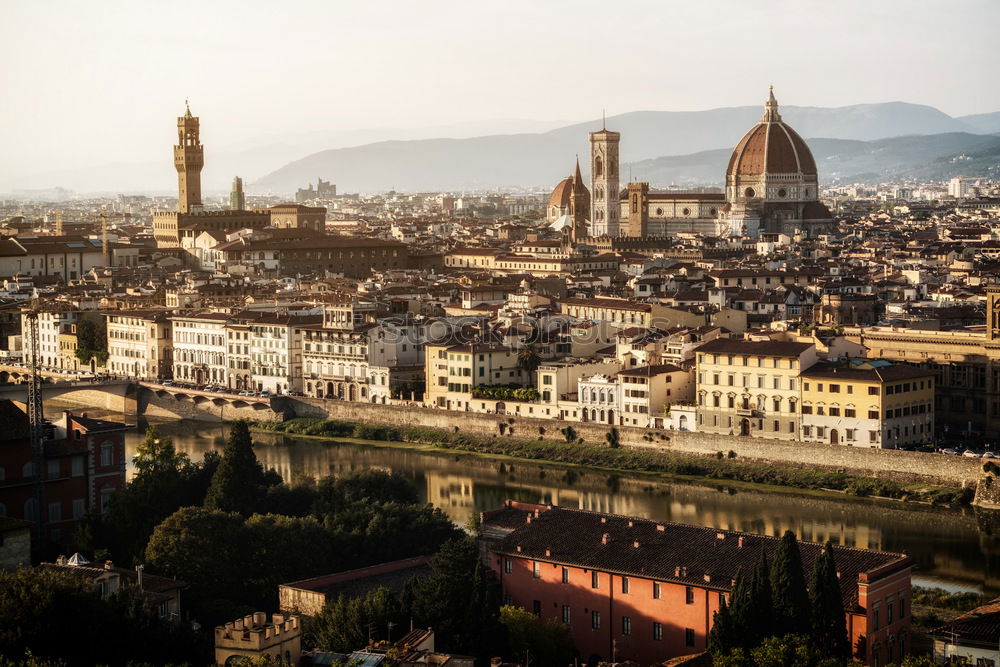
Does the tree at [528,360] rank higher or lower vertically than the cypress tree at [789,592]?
higher

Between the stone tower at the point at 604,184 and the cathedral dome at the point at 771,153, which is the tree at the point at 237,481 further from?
the cathedral dome at the point at 771,153

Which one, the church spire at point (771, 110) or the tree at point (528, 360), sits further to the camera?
the church spire at point (771, 110)

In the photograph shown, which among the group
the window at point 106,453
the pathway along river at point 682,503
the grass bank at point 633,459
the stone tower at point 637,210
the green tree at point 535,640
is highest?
the stone tower at point 637,210

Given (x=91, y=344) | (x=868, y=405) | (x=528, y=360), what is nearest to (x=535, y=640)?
(x=868, y=405)

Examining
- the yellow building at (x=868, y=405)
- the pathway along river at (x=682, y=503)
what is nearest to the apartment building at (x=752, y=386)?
the yellow building at (x=868, y=405)

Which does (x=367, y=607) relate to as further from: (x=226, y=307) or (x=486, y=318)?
(x=226, y=307)

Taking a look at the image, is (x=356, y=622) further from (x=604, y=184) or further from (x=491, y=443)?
(x=604, y=184)

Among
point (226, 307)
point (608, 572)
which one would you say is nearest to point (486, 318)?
point (226, 307)
